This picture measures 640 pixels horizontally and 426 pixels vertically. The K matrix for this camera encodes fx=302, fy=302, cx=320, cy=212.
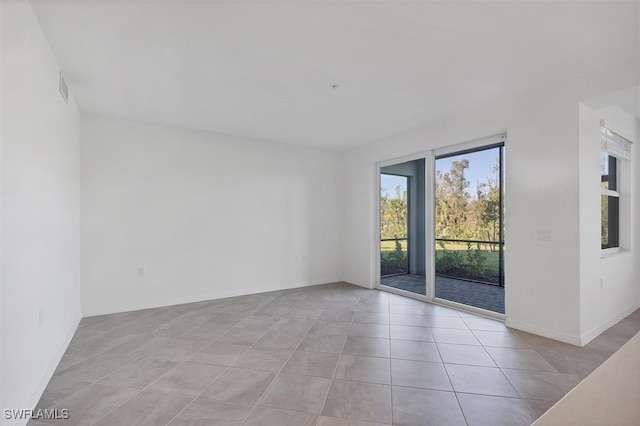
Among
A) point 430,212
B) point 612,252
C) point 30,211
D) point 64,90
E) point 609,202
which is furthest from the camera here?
point 430,212

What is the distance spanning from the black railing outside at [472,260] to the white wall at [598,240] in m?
1.21

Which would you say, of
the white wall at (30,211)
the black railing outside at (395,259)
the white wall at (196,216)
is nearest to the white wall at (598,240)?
the black railing outside at (395,259)

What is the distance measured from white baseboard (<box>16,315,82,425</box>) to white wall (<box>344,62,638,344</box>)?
13.9 ft

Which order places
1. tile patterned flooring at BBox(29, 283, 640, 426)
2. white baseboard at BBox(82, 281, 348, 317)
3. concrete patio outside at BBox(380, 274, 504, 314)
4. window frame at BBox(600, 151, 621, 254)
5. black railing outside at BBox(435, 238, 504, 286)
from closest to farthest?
tile patterned flooring at BBox(29, 283, 640, 426), window frame at BBox(600, 151, 621, 254), white baseboard at BBox(82, 281, 348, 317), concrete patio outside at BBox(380, 274, 504, 314), black railing outside at BBox(435, 238, 504, 286)

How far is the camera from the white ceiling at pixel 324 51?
77.8 inches

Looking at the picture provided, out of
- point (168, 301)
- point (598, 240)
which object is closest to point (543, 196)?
point (598, 240)

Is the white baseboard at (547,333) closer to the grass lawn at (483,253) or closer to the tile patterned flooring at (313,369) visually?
the tile patterned flooring at (313,369)

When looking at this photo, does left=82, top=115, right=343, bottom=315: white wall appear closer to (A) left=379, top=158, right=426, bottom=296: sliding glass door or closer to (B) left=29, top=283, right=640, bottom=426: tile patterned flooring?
(B) left=29, top=283, right=640, bottom=426: tile patterned flooring

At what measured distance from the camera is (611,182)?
381 cm

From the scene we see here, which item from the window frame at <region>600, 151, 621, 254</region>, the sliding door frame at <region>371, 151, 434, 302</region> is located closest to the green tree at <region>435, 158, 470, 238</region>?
the sliding door frame at <region>371, 151, 434, 302</region>

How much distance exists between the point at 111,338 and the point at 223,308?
1338 mm

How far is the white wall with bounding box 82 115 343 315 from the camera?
3916 mm

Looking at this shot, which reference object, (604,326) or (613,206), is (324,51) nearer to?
(604,326)

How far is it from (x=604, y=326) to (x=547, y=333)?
72cm
